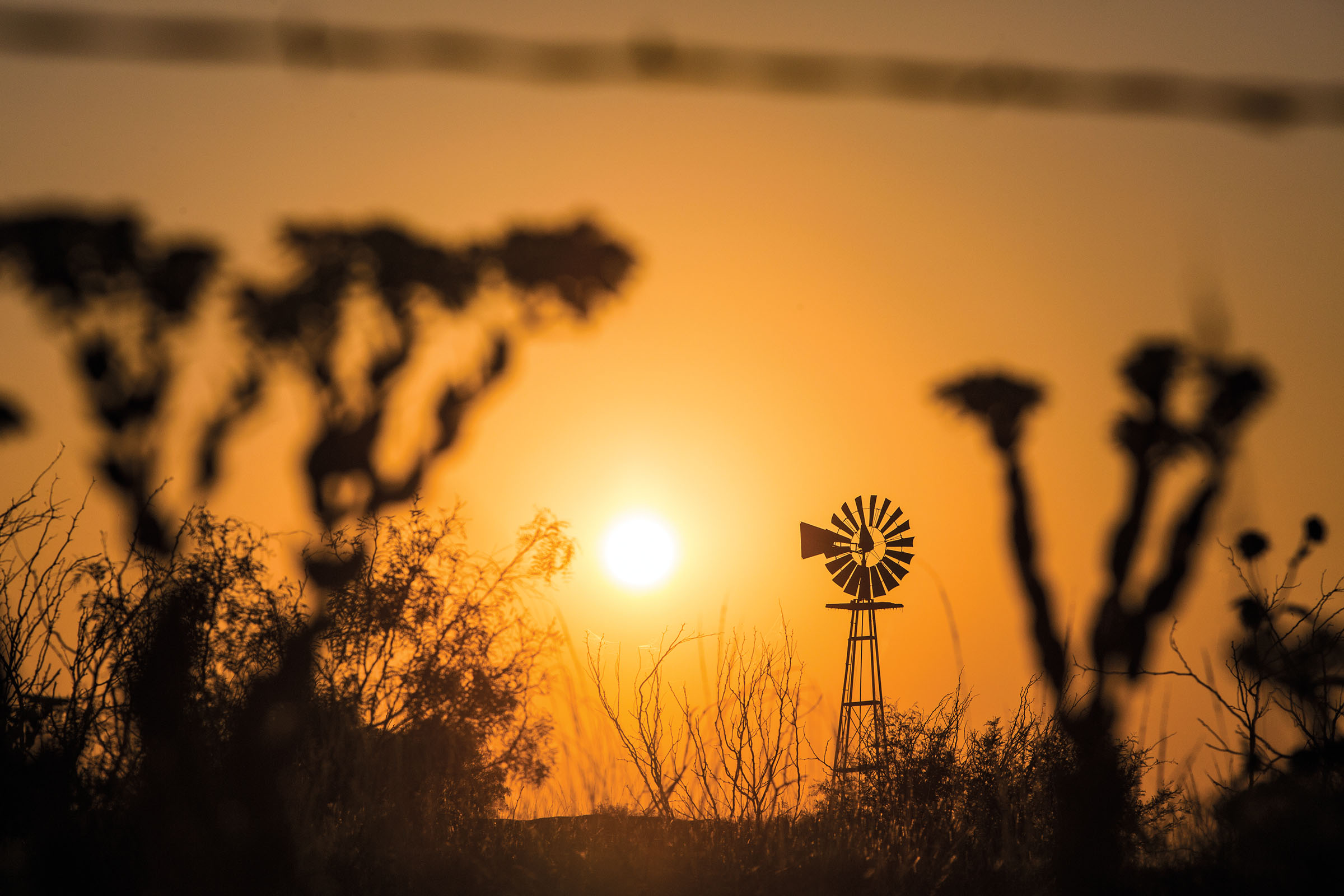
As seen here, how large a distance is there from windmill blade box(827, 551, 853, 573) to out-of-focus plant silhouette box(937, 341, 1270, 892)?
318 centimetres

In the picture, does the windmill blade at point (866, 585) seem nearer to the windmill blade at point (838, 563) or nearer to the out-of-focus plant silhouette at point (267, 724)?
the windmill blade at point (838, 563)

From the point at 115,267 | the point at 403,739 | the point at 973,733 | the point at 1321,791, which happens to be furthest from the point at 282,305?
the point at 1321,791

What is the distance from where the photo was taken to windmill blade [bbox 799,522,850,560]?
1878cm

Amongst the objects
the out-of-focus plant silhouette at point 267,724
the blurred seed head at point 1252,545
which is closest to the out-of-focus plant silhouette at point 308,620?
the out-of-focus plant silhouette at point 267,724

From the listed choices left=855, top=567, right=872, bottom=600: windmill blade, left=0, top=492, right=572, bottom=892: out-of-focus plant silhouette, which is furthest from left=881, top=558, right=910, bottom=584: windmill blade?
left=0, top=492, right=572, bottom=892: out-of-focus plant silhouette

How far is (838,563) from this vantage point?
738 inches

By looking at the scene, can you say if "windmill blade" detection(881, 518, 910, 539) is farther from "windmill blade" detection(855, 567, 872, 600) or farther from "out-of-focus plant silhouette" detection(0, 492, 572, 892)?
"out-of-focus plant silhouette" detection(0, 492, 572, 892)

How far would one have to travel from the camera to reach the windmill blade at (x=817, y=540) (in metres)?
18.8

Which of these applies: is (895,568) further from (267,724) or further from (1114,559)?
(267,724)

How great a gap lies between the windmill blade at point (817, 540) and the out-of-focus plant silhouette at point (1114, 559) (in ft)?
10.3

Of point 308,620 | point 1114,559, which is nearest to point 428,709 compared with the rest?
point 308,620

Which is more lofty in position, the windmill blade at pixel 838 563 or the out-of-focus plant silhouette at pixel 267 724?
the windmill blade at pixel 838 563

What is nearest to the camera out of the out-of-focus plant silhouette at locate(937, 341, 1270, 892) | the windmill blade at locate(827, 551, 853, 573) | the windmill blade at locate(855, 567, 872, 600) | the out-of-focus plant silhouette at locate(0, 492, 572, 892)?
the out-of-focus plant silhouette at locate(0, 492, 572, 892)

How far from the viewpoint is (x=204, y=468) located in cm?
1382
